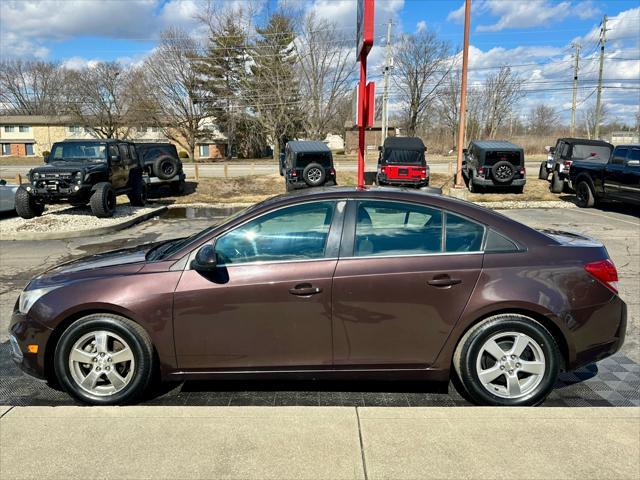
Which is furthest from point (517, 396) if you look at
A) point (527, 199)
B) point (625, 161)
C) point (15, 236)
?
point (527, 199)

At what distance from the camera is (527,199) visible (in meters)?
18.3

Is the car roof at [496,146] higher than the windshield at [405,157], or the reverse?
the car roof at [496,146]

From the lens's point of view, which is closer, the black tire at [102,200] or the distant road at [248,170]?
the black tire at [102,200]

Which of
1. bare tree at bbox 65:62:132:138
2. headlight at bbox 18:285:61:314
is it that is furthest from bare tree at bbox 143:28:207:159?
headlight at bbox 18:285:61:314

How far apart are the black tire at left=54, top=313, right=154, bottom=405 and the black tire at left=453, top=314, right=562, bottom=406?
211 cm

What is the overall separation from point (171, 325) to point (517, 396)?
2.39 m

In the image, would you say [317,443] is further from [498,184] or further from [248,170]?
[248,170]

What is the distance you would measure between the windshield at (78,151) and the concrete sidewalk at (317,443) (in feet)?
38.3

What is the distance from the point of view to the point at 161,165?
1908 centimetres

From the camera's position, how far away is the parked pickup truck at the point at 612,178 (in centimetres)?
1316

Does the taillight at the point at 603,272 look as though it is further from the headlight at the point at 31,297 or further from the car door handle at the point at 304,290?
the headlight at the point at 31,297

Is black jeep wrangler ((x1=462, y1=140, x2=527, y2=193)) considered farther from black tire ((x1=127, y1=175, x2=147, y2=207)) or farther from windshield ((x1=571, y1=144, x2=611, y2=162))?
black tire ((x1=127, y1=175, x2=147, y2=207))

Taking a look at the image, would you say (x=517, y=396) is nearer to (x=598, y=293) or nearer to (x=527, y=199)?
(x=598, y=293)

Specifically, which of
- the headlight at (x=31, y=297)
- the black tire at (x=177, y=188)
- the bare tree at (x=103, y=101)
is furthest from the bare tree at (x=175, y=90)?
the headlight at (x=31, y=297)
